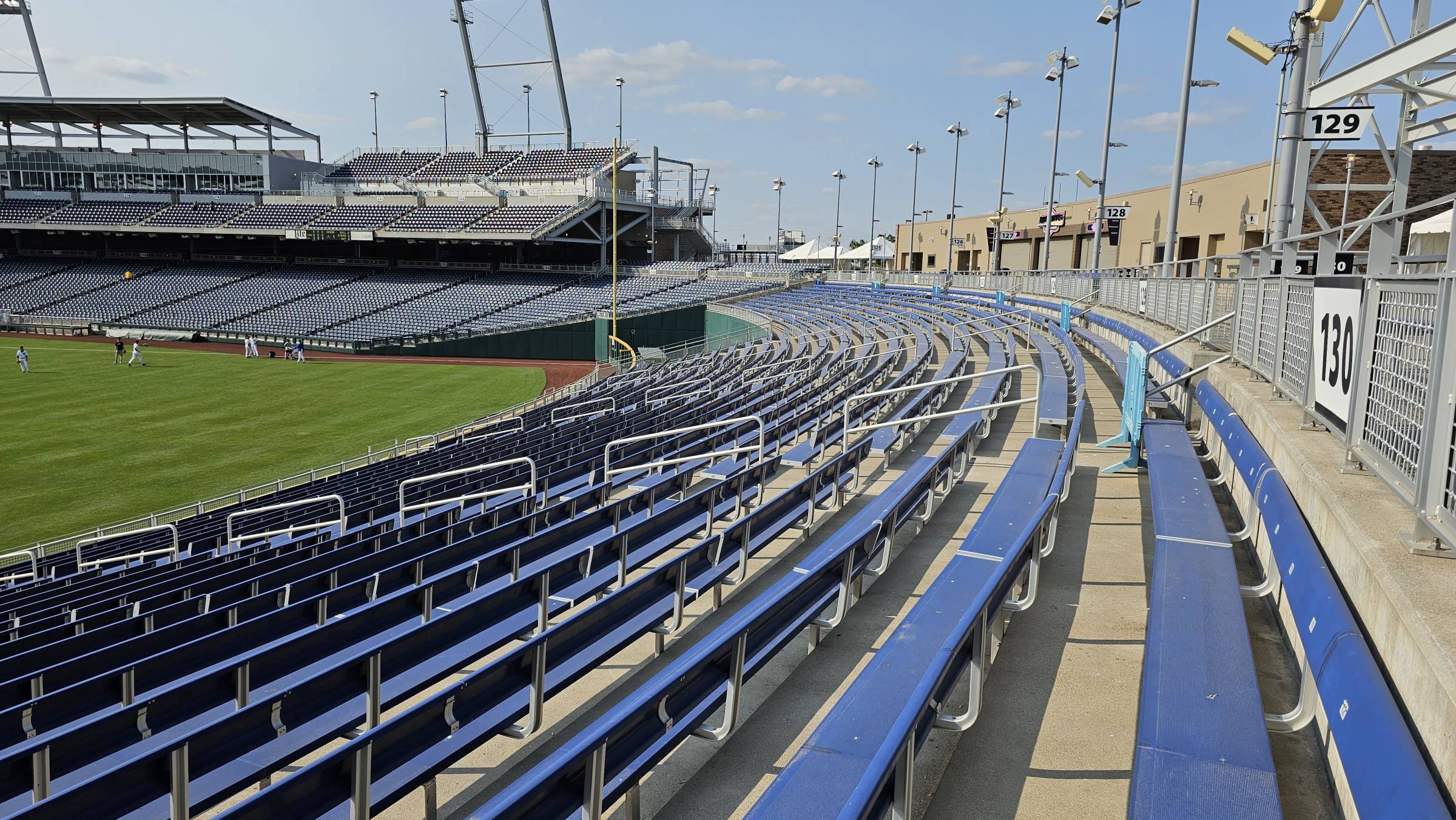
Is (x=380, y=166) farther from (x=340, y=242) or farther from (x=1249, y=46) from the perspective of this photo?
(x=1249, y=46)

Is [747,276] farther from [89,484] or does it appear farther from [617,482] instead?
[617,482]

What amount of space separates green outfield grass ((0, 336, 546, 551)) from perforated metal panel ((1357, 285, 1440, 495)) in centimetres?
1675

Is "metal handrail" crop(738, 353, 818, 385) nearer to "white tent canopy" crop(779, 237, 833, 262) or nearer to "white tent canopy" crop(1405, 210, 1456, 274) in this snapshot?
"white tent canopy" crop(1405, 210, 1456, 274)

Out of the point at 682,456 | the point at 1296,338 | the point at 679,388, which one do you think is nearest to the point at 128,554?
the point at 682,456

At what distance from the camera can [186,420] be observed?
23.5m

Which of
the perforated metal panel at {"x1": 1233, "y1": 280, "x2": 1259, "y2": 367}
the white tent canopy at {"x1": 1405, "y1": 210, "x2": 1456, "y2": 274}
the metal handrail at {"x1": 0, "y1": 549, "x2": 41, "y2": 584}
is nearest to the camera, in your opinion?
the perforated metal panel at {"x1": 1233, "y1": 280, "x2": 1259, "y2": 367}

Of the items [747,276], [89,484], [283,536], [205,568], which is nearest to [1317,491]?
[205,568]

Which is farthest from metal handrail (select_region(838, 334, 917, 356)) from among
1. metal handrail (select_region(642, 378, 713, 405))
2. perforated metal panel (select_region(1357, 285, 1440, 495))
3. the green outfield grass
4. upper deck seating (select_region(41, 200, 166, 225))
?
upper deck seating (select_region(41, 200, 166, 225))

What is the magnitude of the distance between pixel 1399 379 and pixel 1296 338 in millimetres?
2553

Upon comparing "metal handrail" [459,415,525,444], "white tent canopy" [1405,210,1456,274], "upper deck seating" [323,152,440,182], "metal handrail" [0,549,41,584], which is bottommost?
"metal handrail" [0,549,41,584]

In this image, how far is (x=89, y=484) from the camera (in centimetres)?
1681

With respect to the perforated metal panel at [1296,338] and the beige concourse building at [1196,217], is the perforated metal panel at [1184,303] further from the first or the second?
the beige concourse building at [1196,217]

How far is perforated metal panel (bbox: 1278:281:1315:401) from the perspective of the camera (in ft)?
17.8

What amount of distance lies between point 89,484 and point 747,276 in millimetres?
34703
